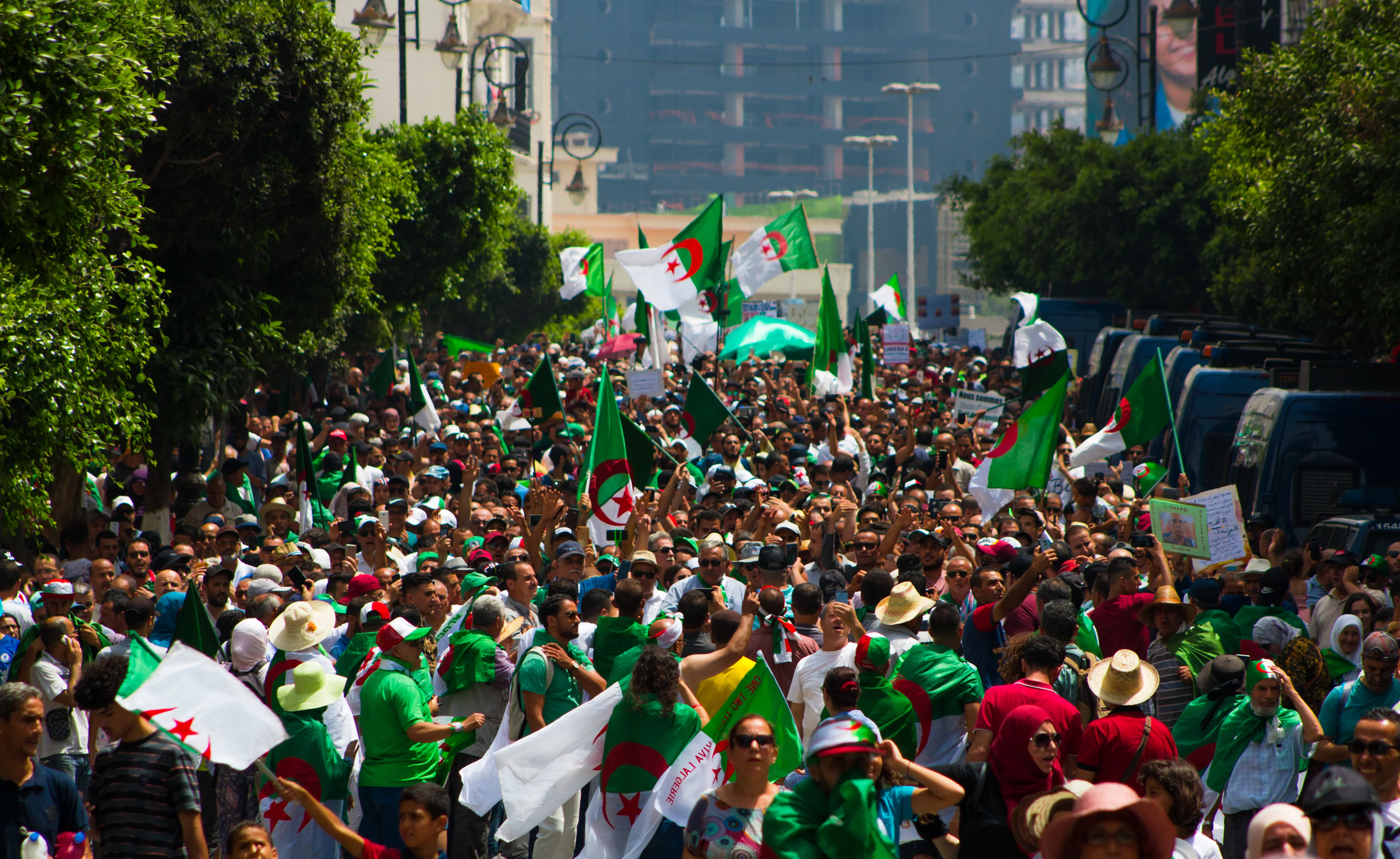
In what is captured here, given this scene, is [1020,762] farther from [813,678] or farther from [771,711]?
[813,678]

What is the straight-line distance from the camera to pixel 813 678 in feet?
24.3

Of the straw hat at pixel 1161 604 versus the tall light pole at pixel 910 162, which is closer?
the straw hat at pixel 1161 604

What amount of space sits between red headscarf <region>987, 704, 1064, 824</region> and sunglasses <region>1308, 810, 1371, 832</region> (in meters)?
1.55

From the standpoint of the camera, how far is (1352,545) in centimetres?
1088

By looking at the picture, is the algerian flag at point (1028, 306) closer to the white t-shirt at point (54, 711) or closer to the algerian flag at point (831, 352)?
the algerian flag at point (831, 352)

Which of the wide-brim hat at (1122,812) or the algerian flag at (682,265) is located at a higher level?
the algerian flag at (682,265)

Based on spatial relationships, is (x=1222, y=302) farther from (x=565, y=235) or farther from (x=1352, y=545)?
(x=565, y=235)

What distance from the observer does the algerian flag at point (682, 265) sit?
1977 centimetres

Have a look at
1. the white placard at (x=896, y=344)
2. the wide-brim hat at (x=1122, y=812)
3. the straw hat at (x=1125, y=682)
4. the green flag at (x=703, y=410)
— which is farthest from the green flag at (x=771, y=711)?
the white placard at (x=896, y=344)

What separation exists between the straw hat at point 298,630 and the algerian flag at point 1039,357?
772 cm

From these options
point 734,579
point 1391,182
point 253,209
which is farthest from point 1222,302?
point 734,579

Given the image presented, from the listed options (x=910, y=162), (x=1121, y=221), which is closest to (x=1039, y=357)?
(x=1121, y=221)

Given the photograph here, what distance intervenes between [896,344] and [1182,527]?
1825 centimetres

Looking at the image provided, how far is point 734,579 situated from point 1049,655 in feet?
10.9
